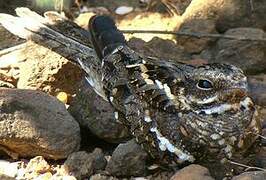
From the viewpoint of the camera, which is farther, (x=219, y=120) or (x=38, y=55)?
(x=38, y=55)

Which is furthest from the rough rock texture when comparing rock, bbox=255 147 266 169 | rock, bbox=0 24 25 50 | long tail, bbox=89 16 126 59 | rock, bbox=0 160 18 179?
rock, bbox=0 160 18 179

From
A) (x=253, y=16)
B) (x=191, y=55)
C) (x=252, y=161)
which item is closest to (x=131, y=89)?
(x=252, y=161)

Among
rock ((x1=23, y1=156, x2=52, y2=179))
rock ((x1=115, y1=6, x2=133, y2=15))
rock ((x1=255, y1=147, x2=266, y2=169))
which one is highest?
rock ((x1=23, y1=156, x2=52, y2=179))

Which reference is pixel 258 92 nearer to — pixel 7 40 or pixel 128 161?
pixel 128 161

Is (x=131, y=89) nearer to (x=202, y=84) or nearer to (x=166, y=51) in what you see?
(x=202, y=84)

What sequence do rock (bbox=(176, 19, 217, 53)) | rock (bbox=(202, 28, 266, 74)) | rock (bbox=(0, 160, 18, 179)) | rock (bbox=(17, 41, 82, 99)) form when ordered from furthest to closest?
rock (bbox=(176, 19, 217, 53)), rock (bbox=(202, 28, 266, 74)), rock (bbox=(17, 41, 82, 99)), rock (bbox=(0, 160, 18, 179))

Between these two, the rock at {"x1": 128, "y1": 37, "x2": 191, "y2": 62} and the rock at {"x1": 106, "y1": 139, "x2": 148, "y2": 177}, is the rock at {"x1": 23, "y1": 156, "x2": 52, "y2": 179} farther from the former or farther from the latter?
the rock at {"x1": 128, "y1": 37, "x2": 191, "y2": 62}

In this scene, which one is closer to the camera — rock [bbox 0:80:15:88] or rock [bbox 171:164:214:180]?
rock [bbox 171:164:214:180]
